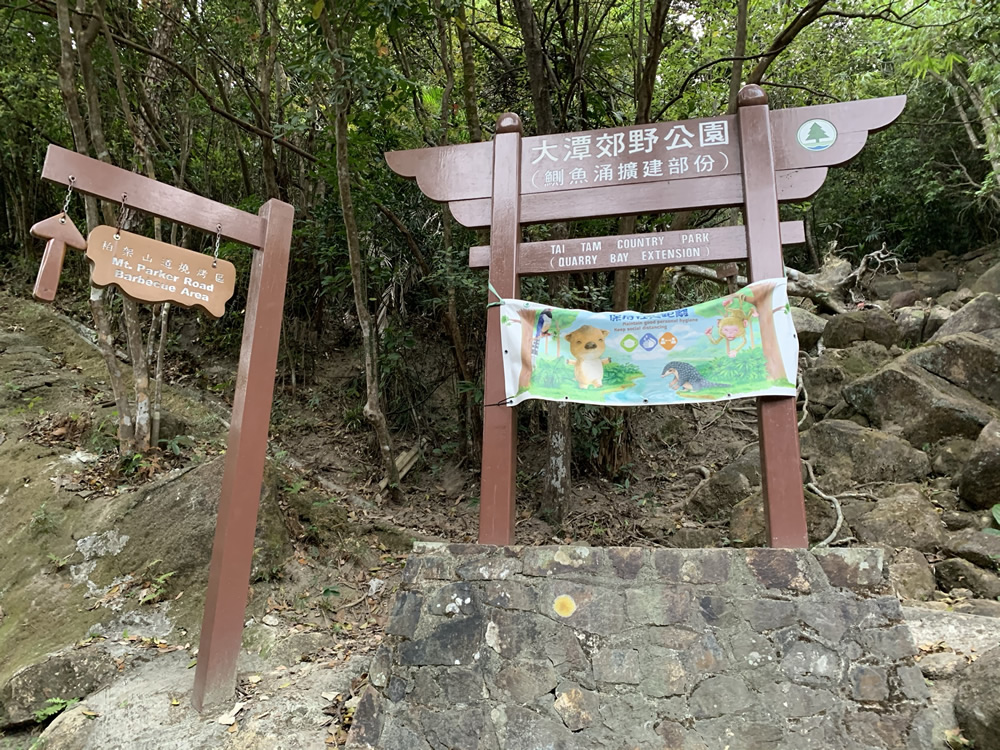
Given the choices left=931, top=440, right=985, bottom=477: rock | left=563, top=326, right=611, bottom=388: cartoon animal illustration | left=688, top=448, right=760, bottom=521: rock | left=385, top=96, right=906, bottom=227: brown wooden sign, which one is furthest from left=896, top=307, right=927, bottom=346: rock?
left=563, top=326, right=611, bottom=388: cartoon animal illustration

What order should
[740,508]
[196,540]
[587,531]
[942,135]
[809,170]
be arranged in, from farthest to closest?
[942,135] → [587,531] → [740,508] → [196,540] → [809,170]

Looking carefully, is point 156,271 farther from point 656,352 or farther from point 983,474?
point 983,474

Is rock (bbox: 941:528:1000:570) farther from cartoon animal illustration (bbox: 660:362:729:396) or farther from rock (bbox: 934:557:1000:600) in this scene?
cartoon animal illustration (bbox: 660:362:729:396)

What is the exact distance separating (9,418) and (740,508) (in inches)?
280

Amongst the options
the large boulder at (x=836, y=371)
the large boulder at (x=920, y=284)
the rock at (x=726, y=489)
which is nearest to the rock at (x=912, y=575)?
Result: the rock at (x=726, y=489)

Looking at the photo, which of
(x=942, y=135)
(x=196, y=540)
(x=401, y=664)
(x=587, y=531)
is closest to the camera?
(x=401, y=664)

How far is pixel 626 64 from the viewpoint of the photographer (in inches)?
315

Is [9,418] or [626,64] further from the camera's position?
[626,64]

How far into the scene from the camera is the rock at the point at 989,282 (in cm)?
1123

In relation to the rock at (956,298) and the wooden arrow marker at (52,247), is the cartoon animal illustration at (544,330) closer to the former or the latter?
the wooden arrow marker at (52,247)

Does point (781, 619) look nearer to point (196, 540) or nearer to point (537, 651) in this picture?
point (537, 651)

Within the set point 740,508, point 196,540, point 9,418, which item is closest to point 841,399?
point 740,508

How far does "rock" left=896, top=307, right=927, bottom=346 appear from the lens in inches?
384

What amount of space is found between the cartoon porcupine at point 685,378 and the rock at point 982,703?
1.77 m
